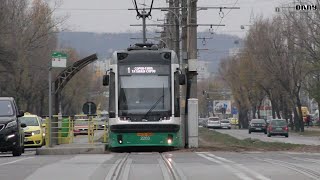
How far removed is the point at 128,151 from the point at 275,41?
4605 cm

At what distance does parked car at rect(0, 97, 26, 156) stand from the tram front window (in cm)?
371

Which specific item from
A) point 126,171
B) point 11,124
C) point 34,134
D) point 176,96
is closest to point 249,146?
point 176,96

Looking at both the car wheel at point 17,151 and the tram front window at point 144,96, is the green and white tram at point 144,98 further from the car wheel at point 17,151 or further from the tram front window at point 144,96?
the car wheel at point 17,151

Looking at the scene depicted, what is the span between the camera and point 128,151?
28.3 m

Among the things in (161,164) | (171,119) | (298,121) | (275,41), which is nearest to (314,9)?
(275,41)

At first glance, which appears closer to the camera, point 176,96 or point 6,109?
point 6,109

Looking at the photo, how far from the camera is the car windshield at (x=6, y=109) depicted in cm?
2546

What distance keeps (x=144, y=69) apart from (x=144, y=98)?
3.73 feet

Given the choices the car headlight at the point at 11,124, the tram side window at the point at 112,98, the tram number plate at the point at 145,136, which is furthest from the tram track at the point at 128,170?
the car headlight at the point at 11,124

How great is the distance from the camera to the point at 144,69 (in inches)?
1053

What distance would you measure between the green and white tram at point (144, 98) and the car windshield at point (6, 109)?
3557 millimetres

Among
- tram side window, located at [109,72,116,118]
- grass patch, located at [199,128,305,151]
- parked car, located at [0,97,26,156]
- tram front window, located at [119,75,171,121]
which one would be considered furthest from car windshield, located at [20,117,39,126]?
tram front window, located at [119,75,171,121]

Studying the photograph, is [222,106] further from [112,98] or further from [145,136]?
[145,136]

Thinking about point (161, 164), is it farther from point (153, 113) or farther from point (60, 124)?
point (60, 124)
